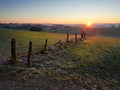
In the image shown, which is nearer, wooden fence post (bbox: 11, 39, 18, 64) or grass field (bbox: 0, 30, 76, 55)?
wooden fence post (bbox: 11, 39, 18, 64)

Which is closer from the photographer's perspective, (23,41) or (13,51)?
(13,51)

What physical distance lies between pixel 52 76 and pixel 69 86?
1713 millimetres

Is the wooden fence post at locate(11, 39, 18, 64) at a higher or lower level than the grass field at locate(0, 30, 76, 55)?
higher

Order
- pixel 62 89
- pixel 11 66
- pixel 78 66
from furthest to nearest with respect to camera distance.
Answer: pixel 78 66 < pixel 11 66 < pixel 62 89

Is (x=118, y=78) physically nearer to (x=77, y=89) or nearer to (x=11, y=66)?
(x=77, y=89)

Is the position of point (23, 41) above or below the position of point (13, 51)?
below

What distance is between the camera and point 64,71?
41.9ft

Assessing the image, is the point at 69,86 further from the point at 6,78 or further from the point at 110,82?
the point at 6,78

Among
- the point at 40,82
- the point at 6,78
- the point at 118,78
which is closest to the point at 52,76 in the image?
the point at 40,82

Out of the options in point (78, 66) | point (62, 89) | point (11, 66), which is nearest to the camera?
point (62, 89)

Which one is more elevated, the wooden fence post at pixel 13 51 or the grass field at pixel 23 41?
the wooden fence post at pixel 13 51

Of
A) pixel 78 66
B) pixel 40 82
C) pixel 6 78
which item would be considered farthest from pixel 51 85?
pixel 78 66

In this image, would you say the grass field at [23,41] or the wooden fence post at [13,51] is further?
the grass field at [23,41]

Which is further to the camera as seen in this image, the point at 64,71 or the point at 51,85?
the point at 64,71
